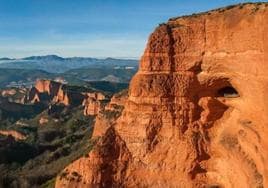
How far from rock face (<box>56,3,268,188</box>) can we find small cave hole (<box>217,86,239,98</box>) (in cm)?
6

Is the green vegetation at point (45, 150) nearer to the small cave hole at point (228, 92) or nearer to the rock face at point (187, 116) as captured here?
the rock face at point (187, 116)

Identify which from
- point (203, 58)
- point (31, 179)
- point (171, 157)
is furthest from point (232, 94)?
point (31, 179)

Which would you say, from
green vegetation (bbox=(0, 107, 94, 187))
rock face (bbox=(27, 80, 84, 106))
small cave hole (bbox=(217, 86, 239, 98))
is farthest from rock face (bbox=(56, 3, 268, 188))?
rock face (bbox=(27, 80, 84, 106))

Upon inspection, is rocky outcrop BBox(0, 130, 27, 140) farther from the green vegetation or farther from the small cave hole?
the small cave hole

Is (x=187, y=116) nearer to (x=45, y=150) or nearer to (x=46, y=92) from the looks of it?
(x=45, y=150)

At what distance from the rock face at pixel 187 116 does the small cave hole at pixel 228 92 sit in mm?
59

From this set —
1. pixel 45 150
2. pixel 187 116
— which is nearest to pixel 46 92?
pixel 45 150

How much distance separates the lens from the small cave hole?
90.9 feet

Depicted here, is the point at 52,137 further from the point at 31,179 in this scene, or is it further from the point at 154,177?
the point at 154,177

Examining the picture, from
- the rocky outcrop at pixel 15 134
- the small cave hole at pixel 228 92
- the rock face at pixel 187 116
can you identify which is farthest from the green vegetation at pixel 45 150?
the small cave hole at pixel 228 92

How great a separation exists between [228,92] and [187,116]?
8.71 feet

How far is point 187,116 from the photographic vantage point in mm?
28688

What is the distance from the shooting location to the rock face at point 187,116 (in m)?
26.0

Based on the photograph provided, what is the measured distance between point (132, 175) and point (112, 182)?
1278mm
